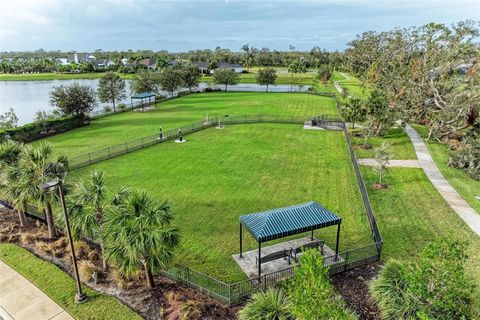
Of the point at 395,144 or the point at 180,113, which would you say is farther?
the point at 180,113

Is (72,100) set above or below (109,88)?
below

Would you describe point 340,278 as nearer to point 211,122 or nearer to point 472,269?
point 472,269

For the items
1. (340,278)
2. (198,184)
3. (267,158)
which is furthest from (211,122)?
(340,278)

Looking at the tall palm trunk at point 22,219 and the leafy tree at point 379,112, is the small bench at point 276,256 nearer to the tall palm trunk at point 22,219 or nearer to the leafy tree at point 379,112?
the tall palm trunk at point 22,219

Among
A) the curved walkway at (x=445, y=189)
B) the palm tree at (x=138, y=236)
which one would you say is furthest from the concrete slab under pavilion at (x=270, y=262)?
the curved walkway at (x=445, y=189)

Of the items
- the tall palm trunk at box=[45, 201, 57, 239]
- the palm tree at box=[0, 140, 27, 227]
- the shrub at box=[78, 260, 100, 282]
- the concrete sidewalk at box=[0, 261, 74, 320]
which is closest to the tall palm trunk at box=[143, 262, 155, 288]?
the shrub at box=[78, 260, 100, 282]

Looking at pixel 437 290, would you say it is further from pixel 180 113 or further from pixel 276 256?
pixel 180 113

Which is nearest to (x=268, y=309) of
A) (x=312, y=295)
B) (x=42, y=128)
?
(x=312, y=295)
